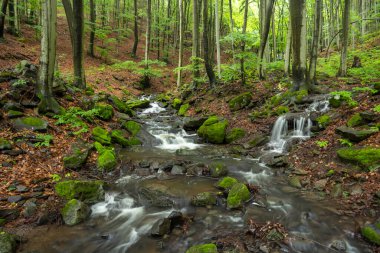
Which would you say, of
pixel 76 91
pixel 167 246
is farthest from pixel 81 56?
pixel 167 246

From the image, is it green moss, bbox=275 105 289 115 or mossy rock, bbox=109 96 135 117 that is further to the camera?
mossy rock, bbox=109 96 135 117

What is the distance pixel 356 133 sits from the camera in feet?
23.2

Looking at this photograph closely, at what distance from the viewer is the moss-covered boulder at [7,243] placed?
13.6ft

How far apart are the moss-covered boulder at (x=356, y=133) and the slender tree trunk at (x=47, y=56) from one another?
9.36 metres

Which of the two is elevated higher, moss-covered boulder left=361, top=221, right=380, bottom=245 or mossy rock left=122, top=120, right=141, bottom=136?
mossy rock left=122, top=120, right=141, bottom=136

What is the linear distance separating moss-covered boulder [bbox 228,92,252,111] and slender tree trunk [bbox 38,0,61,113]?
317 inches

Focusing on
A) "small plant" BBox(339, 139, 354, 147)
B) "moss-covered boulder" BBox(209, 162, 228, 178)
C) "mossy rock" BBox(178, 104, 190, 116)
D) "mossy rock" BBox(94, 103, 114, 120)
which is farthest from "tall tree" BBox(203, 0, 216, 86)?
"small plant" BBox(339, 139, 354, 147)

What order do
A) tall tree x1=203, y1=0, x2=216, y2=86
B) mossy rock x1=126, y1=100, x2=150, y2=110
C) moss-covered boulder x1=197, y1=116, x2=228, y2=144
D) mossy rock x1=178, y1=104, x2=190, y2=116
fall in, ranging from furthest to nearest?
mossy rock x1=126, y1=100, x2=150, y2=110
mossy rock x1=178, y1=104, x2=190, y2=116
tall tree x1=203, y1=0, x2=216, y2=86
moss-covered boulder x1=197, y1=116, x2=228, y2=144

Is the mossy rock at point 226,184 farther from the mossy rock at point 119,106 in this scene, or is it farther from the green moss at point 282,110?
the mossy rock at point 119,106

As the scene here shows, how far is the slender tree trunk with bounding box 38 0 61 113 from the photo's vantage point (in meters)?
7.88

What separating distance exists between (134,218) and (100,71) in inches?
647

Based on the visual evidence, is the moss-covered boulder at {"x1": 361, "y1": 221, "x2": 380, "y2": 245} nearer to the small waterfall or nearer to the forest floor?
the forest floor

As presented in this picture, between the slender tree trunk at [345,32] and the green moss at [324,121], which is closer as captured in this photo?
the green moss at [324,121]

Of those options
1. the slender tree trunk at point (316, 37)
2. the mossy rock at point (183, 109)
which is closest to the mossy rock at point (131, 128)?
the mossy rock at point (183, 109)
